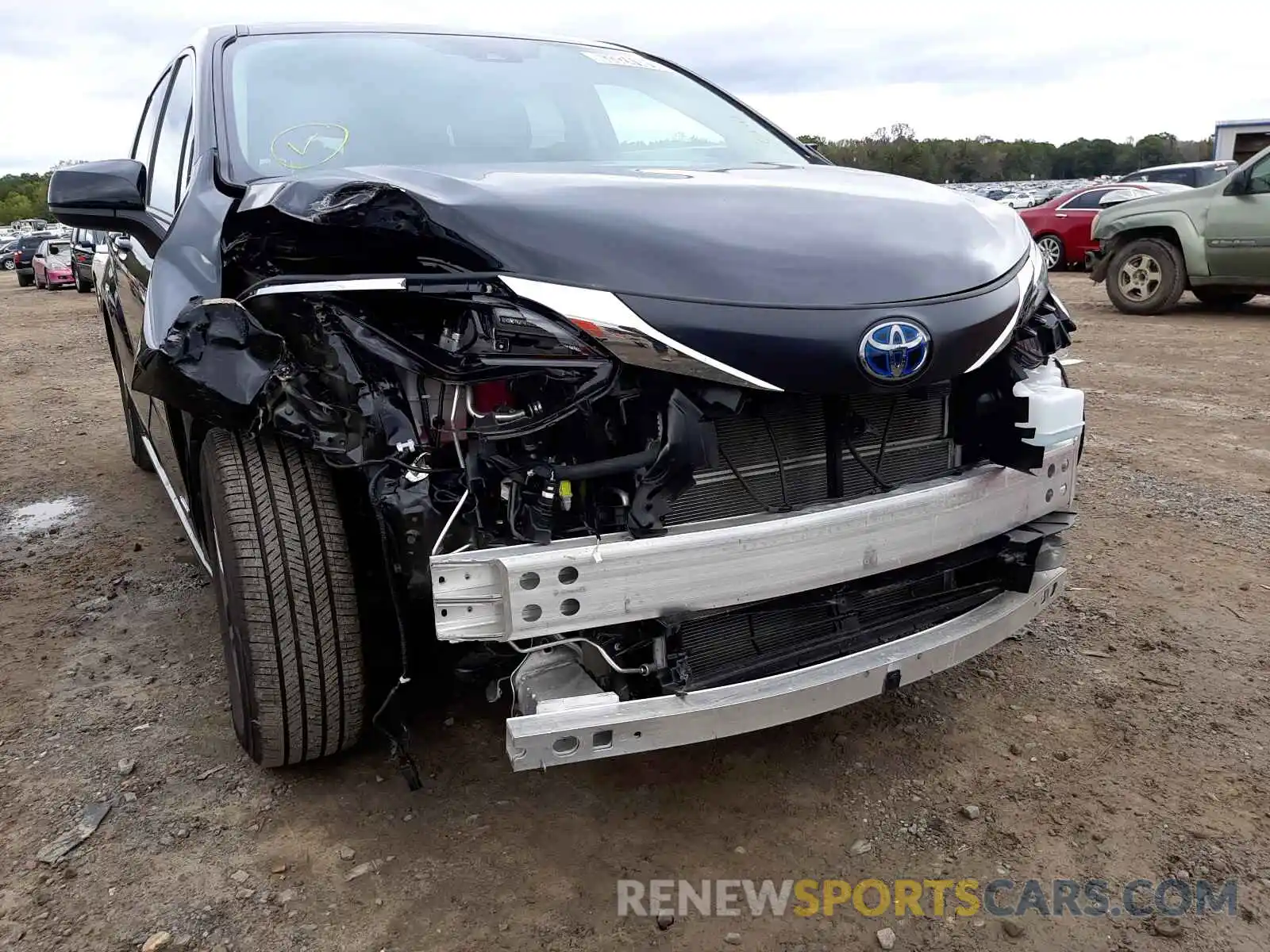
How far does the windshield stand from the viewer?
2.64m

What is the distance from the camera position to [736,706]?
75.9 inches

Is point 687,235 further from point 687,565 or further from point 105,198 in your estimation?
point 105,198

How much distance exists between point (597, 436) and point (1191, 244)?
31.0 ft

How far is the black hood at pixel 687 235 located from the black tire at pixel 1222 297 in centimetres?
906

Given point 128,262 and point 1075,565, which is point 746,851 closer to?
point 1075,565

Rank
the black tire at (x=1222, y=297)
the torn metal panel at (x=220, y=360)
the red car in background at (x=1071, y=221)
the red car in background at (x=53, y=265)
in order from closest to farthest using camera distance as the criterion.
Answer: the torn metal panel at (x=220, y=360), the black tire at (x=1222, y=297), the red car in background at (x=1071, y=221), the red car in background at (x=53, y=265)

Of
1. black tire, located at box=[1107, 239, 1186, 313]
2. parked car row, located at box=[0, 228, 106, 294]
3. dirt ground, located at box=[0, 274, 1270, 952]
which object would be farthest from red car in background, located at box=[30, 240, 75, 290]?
dirt ground, located at box=[0, 274, 1270, 952]

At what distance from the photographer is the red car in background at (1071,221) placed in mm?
14922

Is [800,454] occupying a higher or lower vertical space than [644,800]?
higher

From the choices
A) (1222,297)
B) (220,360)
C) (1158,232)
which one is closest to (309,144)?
(220,360)

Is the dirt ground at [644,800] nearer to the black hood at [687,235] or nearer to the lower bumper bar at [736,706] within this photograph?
the lower bumper bar at [736,706]

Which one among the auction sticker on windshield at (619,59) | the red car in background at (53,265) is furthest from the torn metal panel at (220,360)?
the red car in background at (53,265)

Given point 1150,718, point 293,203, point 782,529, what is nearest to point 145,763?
point 293,203

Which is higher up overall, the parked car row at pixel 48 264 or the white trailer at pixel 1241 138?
the white trailer at pixel 1241 138
